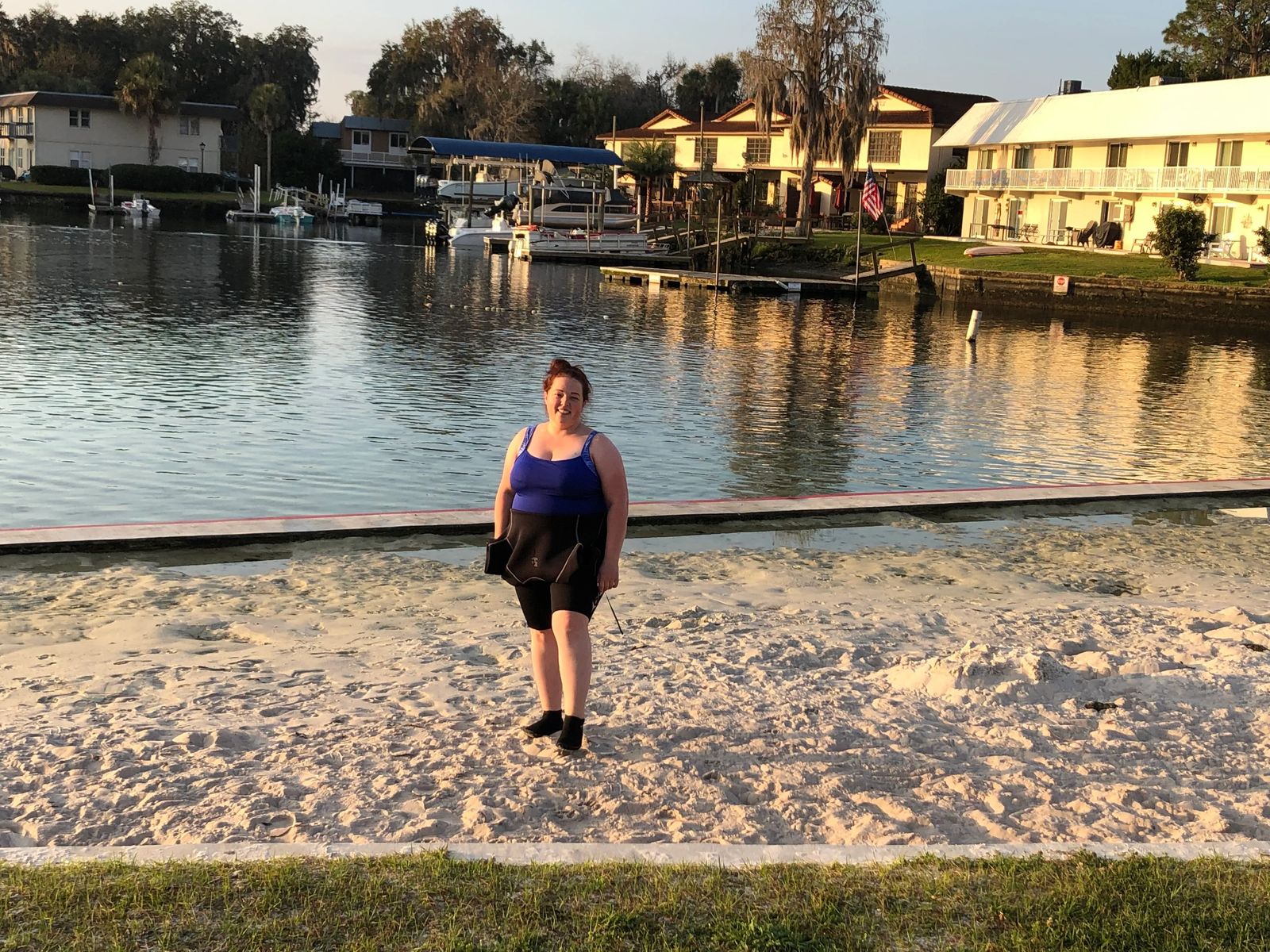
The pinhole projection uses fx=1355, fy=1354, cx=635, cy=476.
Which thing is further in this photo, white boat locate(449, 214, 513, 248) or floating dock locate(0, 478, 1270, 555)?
white boat locate(449, 214, 513, 248)

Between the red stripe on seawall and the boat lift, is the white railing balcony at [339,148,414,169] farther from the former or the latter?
the red stripe on seawall

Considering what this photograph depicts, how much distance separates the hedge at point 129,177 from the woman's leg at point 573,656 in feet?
346

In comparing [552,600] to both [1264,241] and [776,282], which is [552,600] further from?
[1264,241]

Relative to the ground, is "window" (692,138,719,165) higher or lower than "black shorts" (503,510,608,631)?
higher

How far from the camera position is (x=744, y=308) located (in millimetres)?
44812

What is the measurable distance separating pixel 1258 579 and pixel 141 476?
11129 millimetres

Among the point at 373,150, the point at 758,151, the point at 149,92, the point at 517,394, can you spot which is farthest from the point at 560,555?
the point at 373,150

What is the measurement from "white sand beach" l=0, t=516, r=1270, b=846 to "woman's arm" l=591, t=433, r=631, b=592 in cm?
87

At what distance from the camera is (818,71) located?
66.5 meters

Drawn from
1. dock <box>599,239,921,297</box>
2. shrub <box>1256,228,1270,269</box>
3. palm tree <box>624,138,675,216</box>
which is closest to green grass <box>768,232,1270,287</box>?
shrub <box>1256,228,1270,269</box>

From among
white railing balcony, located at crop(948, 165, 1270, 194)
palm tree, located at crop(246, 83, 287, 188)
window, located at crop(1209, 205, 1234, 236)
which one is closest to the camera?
white railing balcony, located at crop(948, 165, 1270, 194)

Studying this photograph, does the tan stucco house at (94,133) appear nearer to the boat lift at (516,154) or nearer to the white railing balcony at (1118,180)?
the boat lift at (516,154)

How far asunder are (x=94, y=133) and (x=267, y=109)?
14.7 metres

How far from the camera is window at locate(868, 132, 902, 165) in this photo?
7931cm
